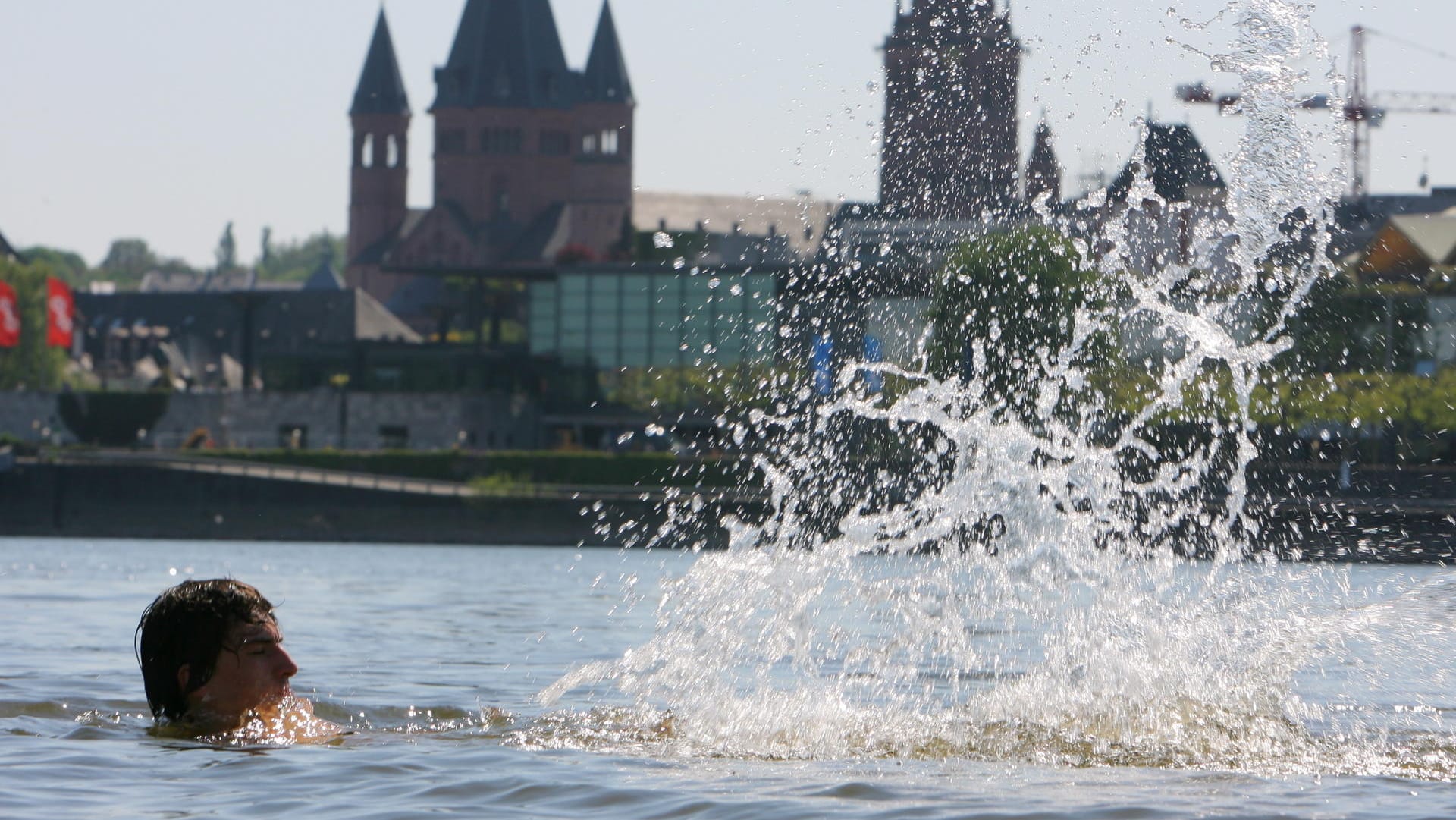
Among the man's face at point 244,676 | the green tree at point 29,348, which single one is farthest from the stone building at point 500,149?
the man's face at point 244,676

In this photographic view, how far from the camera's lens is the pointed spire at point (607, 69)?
13462 cm

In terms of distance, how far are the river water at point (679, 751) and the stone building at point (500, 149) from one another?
119 metres

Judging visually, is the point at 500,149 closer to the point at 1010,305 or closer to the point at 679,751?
the point at 1010,305

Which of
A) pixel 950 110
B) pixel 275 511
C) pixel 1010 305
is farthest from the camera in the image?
pixel 275 511

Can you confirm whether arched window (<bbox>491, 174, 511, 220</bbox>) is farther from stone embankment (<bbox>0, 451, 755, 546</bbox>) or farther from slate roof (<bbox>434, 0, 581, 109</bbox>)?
stone embankment (<bbox>0, 451, 755, 546</bbox>)

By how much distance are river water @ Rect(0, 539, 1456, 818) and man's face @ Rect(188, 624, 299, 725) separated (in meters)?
0.25

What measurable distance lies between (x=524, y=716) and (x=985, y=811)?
3.79m

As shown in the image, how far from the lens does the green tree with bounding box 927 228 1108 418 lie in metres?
23.6

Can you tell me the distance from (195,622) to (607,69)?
12935cm

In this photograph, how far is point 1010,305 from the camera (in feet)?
86.9

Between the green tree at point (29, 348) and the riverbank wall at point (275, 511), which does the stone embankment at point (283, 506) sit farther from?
the green tree at point (29, 348)

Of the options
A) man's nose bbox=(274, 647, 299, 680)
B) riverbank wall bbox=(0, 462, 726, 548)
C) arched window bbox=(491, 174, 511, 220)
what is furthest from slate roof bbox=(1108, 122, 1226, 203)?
arched window bbox=(491, 174, 511, 220)

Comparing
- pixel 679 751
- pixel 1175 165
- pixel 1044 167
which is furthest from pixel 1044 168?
pixel 679 751

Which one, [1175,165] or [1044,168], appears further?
[1175,165]
